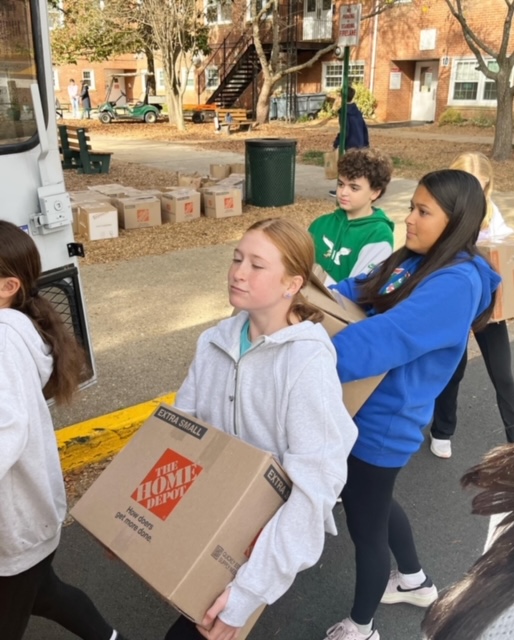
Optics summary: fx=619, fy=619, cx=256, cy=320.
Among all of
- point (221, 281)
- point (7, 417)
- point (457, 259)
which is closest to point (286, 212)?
point (221, 281)

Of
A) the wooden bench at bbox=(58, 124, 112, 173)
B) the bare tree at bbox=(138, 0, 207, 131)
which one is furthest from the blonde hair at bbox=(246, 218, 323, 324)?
the bare tree at bbox=(138, 0, 207, 131)

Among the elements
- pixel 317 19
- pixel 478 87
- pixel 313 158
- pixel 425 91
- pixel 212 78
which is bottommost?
pixel 313 158

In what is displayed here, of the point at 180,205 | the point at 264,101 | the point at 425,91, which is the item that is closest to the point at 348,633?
the point at 180,205

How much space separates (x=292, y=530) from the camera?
5.21ft

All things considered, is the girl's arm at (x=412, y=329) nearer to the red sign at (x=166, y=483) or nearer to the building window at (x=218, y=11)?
the red sign at (x=166, y=483)

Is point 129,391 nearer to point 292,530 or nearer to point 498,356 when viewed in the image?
point 498,356

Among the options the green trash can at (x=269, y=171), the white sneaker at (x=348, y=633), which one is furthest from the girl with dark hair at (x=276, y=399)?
the green trash can at (x=269, y=171)

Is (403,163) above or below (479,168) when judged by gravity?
below

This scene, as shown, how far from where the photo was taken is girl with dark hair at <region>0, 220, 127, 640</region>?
1.67m

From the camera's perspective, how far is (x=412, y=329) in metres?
1.90

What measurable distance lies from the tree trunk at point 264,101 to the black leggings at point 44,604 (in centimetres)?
2465

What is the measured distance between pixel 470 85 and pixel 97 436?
87.0 ft

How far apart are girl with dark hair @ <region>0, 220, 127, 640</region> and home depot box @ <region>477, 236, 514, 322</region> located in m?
2.28

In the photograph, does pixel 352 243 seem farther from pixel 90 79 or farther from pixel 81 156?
pixel 90 79
